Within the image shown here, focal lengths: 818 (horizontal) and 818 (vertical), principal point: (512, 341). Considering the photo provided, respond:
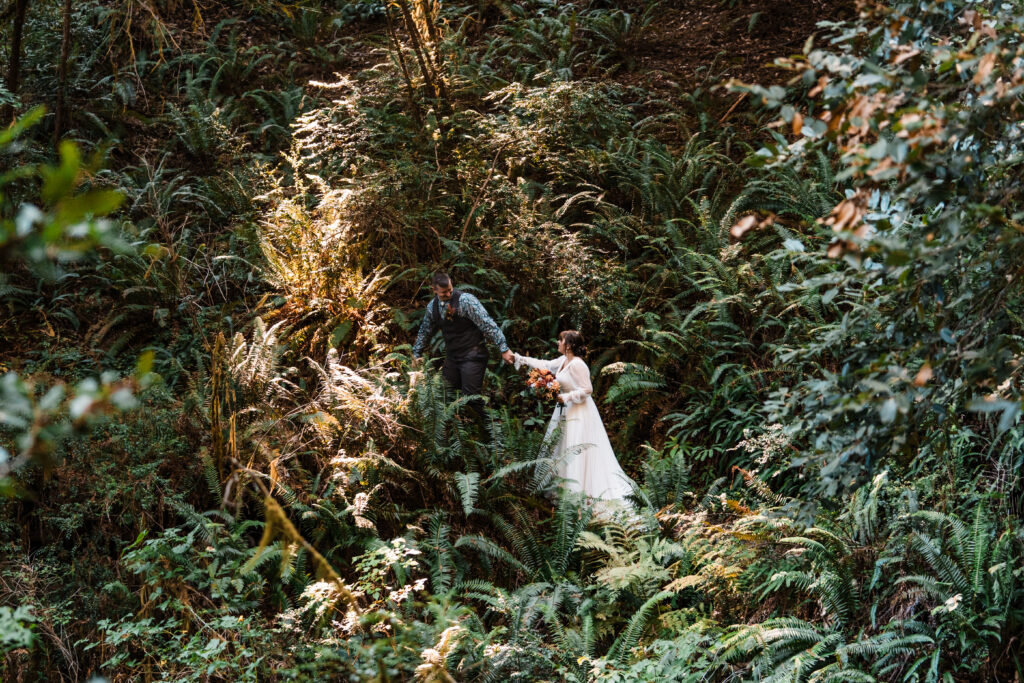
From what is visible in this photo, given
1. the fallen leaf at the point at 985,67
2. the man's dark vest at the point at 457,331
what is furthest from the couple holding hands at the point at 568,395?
the fallen leaf at the point at 985,67

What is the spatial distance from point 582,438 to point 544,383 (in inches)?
23.7

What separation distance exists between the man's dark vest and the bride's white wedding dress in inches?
37.6

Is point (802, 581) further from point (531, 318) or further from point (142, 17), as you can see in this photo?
point (142, 17)

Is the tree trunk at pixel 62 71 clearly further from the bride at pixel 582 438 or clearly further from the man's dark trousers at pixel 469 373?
the bride at pixel 582 438

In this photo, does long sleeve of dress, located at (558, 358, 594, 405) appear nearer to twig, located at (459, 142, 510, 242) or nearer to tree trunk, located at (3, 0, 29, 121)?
twig, located at (459, 142, 510, 242)

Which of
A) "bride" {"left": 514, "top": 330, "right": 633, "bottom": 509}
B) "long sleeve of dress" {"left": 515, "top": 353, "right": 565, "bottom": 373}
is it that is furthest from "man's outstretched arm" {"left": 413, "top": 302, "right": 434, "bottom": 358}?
"bride" {"left": 514, "top": 330, "right": 633, "bottom": 509}

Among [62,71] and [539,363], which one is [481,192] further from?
[62,71]

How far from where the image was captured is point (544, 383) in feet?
24.1

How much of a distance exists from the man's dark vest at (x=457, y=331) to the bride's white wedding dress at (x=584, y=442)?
954 mm

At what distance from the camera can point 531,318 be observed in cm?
913

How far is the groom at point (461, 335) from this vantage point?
304 inches

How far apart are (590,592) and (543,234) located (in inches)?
160

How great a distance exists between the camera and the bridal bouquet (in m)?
Result: 7.30

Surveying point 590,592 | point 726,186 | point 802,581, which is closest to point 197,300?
point 590,592
